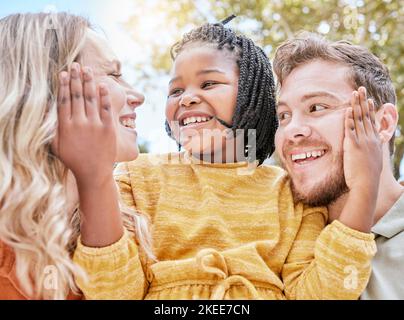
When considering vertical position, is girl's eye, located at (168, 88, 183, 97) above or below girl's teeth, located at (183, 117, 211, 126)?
above

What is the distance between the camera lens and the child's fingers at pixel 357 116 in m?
1.05

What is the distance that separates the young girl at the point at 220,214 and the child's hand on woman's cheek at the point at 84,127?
2.1 inches

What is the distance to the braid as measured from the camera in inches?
49.7

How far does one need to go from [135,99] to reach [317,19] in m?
1.32

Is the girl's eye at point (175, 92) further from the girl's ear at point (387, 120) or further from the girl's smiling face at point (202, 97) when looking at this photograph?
the girl's ear at point (387, 120)

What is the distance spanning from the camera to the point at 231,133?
49.6 inches

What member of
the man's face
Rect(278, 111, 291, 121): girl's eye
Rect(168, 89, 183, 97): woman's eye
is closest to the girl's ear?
the man's face

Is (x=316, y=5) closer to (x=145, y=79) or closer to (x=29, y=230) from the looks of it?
(x=145, y=79)

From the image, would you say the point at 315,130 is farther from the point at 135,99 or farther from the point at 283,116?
the point at 135,99

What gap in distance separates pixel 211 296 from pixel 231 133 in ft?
1.29

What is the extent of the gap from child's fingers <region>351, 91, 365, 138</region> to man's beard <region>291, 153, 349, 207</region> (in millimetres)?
82

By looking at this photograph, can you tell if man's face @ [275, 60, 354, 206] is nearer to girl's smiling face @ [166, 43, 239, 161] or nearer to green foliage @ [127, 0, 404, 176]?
girl's smiling face @ [166, 43, 239, 161]

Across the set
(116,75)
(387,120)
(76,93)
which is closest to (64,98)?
(76,93)

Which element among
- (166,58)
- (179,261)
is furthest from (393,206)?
(166,58)
